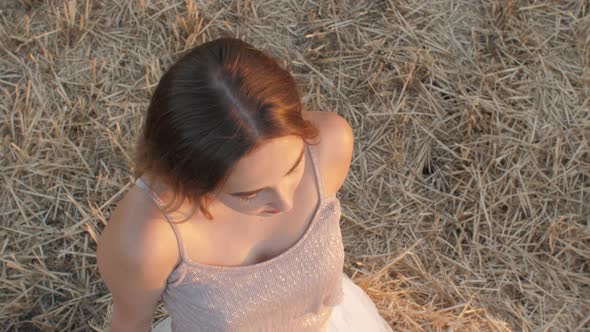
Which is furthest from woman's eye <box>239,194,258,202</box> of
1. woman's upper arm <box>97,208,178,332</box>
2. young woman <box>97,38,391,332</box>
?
woman's upper arm <box>97,208,178,332</box>

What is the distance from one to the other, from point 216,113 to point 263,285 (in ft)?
1.98

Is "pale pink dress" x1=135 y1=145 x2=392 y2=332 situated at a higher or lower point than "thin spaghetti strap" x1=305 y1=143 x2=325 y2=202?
lower

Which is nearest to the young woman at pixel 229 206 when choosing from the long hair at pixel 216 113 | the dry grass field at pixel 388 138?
the long hair at pixel 216 113

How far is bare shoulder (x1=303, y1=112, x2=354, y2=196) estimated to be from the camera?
1.74m

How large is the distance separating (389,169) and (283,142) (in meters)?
1.80

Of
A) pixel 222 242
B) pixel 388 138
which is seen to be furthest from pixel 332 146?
pixel 388 138

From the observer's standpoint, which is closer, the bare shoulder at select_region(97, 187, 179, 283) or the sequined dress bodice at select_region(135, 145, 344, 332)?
the bare shoulder at select_region(97, 187, 179, 283)

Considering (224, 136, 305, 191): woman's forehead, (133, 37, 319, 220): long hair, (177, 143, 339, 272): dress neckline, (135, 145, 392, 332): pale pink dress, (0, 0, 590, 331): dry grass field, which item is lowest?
(0, 0, 590, 331): dry grass field

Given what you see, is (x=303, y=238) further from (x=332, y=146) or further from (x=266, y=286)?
(x=332, y=146)

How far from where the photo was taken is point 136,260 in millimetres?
1504

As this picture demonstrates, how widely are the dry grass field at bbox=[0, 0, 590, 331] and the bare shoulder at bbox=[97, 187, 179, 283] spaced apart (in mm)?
1204

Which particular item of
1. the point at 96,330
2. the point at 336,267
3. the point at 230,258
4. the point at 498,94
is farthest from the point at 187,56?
the point at 498,94

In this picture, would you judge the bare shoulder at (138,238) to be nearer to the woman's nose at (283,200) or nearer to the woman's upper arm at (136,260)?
the woman's upper arm at (136,260)

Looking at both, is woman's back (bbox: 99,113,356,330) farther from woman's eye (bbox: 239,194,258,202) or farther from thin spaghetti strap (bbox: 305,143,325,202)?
woman's eye (bbox: 239,194,258,202)
